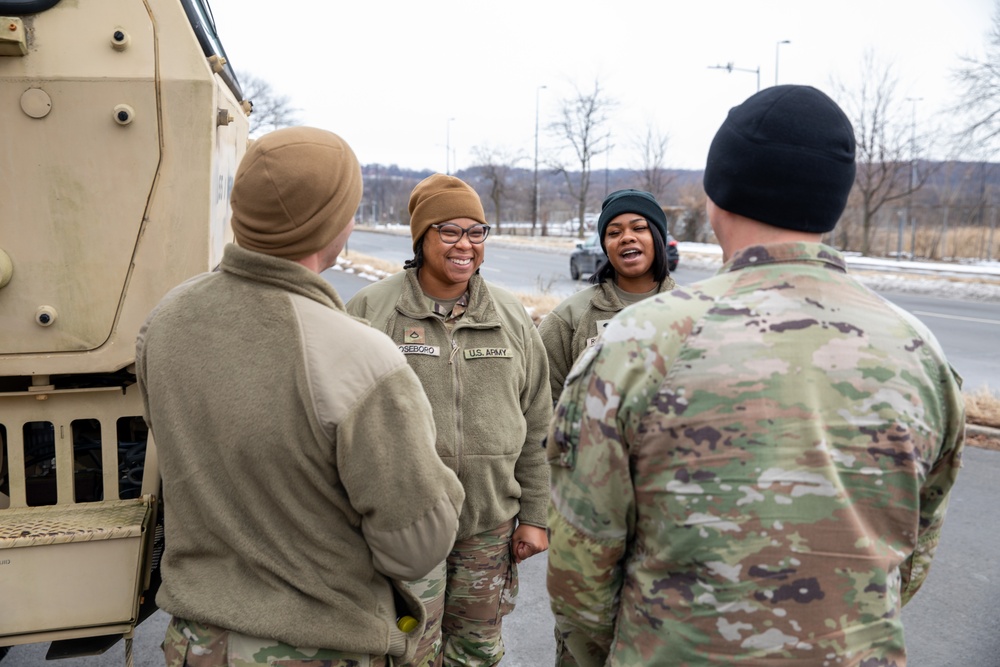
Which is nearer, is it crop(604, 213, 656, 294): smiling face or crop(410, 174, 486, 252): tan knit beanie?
crop(410, 174, 486, 252): tan knit beanie

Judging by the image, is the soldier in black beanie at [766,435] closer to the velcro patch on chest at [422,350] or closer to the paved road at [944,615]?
the velcro patch on chest at [422,350]

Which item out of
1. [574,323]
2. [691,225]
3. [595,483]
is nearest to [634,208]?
[574,323]

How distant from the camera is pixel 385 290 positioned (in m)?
3.09

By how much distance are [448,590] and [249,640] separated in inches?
45.0

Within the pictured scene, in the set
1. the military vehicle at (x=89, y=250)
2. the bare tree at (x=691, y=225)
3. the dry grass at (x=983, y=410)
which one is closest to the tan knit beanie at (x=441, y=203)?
the military vehicle at (x=89, y=250)

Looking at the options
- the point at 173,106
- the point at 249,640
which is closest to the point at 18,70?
the point at 173,106

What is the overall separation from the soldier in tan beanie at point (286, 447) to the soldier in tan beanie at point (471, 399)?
0.88 metres

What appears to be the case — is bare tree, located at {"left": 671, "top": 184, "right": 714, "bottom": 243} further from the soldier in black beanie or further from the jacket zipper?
the soldier in black beanie

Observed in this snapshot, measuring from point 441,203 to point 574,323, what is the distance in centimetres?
74

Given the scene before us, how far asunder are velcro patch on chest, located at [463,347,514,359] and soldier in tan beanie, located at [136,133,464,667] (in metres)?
1.06

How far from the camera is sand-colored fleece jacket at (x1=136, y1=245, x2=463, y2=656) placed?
5.68 ft

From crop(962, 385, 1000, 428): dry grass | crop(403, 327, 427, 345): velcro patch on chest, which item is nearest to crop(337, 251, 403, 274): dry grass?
crop(962, 385, 1000, 428): dry grass

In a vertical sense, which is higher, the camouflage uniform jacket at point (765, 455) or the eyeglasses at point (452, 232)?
the eyeglasses at point (452, 232)

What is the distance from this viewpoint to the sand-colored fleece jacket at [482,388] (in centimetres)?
285
